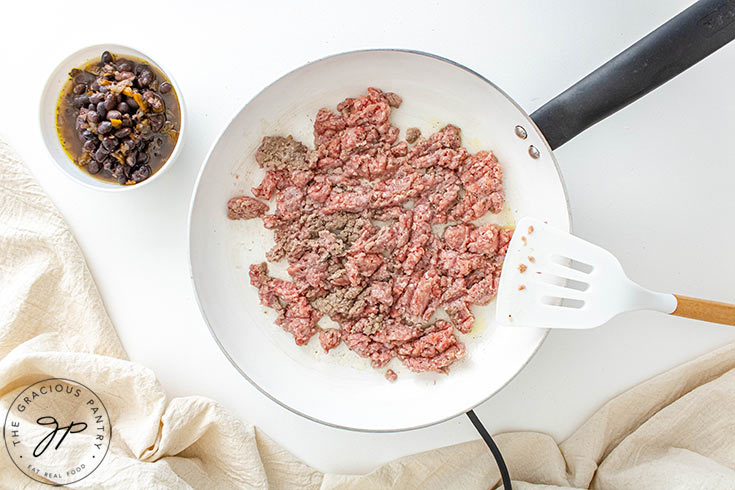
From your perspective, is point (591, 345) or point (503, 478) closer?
point (503, 478)

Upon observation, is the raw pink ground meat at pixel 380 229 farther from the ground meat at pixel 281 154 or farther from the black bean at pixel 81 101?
the black bean at pixel 81 101

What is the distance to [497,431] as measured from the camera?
1473mm

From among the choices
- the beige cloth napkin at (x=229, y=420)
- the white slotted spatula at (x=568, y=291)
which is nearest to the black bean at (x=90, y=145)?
the beige cloth napkin at (x=229, y=420)

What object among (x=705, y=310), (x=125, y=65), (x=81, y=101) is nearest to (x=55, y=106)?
(x=81, y=101)

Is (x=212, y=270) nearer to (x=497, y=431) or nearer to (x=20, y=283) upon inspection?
(x=20, y=283)

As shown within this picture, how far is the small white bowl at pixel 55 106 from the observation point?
1.31m

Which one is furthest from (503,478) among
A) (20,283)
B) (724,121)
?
(20,283)

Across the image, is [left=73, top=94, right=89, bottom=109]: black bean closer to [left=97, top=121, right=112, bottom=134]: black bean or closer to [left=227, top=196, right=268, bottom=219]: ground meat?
[left=97, top=121, right=112, bottom=134]: black bean

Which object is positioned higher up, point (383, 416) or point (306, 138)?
point (306, 138)

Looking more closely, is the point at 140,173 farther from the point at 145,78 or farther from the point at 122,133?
the point at 145,78

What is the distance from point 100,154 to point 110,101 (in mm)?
116

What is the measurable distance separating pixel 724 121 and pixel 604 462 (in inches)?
32.9

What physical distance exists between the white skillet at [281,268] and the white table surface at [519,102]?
78 mm

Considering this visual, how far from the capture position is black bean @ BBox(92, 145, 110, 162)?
132 cm
